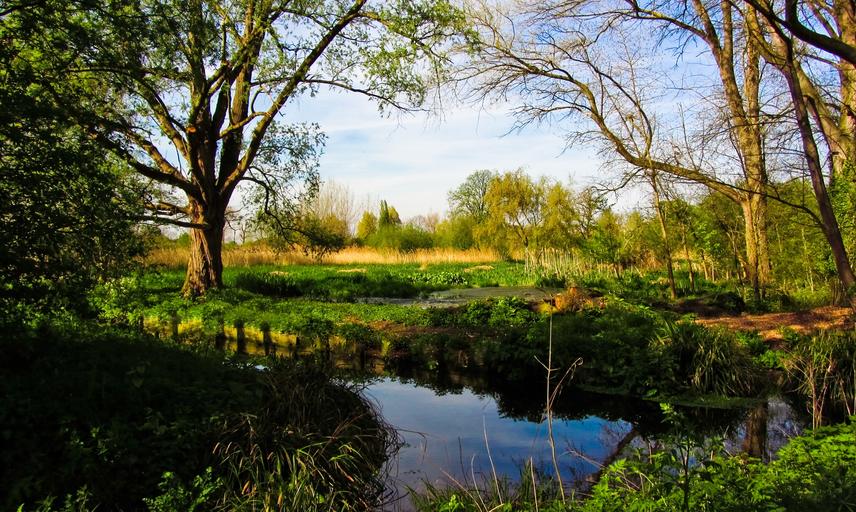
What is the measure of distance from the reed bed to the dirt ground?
834 inches

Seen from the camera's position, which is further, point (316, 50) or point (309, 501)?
point (316, 50)

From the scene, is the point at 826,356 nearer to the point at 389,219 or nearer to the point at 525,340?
the point at 525,340

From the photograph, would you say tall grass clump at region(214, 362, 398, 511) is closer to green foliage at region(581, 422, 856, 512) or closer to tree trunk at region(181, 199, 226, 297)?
green foliage at region(581, 422, 856, 512)

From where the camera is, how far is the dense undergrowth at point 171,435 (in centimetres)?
401

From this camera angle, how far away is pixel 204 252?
48.5ft

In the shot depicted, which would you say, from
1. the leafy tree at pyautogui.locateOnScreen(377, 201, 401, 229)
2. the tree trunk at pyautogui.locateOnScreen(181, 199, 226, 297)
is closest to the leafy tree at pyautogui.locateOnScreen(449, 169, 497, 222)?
the leafy tree at pyautogui.locateOnScreen(377, 201, 401, 229)

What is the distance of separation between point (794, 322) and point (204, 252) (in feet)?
41.6

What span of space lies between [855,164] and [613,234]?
36.9 feet

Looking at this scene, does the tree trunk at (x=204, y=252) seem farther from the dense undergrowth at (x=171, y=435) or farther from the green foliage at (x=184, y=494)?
the green foliage at (x=184, y=494)

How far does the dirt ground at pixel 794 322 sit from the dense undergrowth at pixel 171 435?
6521 mm

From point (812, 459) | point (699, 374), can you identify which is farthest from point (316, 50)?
point (812, 459)

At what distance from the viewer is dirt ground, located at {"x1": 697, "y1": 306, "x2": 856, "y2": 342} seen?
29.6 ft

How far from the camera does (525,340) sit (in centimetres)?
891

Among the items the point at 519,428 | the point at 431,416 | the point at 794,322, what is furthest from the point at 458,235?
the point at 519,428
